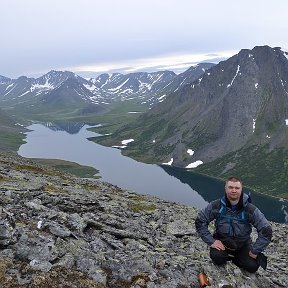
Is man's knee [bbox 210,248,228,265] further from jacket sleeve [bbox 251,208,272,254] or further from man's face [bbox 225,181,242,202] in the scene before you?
man's face [bbox 225,181,242,202]

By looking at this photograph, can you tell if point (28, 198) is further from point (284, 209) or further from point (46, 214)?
point (284, 209)

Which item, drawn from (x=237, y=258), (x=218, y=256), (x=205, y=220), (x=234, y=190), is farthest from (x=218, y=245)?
(x=234, y=190)

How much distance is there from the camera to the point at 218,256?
682 inches

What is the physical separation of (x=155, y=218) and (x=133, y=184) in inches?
5897

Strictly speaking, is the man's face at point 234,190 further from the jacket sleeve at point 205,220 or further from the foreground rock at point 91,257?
the foreground rock at point 91,257

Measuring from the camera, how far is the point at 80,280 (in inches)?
632

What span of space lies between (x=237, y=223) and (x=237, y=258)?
2364 mm

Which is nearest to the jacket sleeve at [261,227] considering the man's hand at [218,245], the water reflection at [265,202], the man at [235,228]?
the man at [235,228]

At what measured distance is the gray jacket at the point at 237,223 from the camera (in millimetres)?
15734

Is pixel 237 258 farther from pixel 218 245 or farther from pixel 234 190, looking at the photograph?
pixel 234 190

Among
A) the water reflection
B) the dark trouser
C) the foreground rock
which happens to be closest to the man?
the dark trouser

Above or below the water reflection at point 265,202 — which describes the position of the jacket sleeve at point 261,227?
above

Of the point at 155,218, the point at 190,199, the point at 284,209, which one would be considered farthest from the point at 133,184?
the point at 155,218

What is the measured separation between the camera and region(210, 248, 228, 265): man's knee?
56.5 feet
